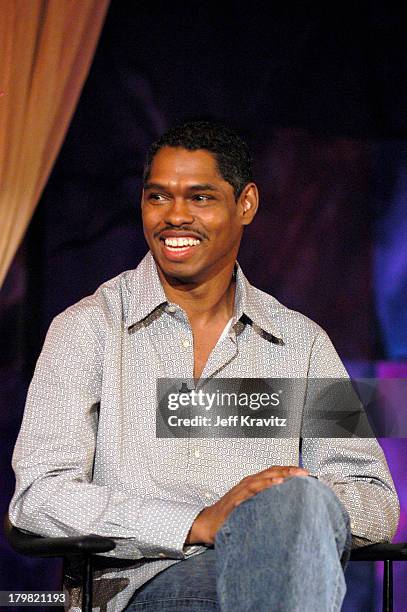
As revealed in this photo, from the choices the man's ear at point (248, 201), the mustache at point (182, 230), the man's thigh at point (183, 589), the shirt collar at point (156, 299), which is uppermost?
the man's ear at point (248, 201)

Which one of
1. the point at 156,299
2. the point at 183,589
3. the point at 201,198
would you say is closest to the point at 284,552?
the point at 183,589

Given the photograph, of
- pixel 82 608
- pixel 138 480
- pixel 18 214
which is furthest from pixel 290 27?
pixel 82 608

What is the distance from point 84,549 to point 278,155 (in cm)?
203

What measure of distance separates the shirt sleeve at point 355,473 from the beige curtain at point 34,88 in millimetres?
1338

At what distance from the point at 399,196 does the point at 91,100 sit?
113 centimetres

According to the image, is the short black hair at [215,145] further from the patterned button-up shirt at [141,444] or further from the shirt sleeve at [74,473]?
the shirt sleeve at [74,473]

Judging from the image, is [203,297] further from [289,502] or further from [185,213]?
[289,502]

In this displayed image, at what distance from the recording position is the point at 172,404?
2633 millimetres

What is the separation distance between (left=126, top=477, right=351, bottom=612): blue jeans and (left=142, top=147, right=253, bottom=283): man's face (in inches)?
34.4

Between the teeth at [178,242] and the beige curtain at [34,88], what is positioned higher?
the beige curtain at [34,88]

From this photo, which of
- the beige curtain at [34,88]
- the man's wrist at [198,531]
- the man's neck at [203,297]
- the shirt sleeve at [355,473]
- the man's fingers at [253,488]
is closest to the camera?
the man's fingers at [253,488]

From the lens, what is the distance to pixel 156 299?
269 cm

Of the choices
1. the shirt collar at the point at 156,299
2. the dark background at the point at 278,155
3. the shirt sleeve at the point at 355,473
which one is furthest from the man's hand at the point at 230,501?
the dark background at the point at 278,155

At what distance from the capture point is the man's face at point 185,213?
8.75ft
